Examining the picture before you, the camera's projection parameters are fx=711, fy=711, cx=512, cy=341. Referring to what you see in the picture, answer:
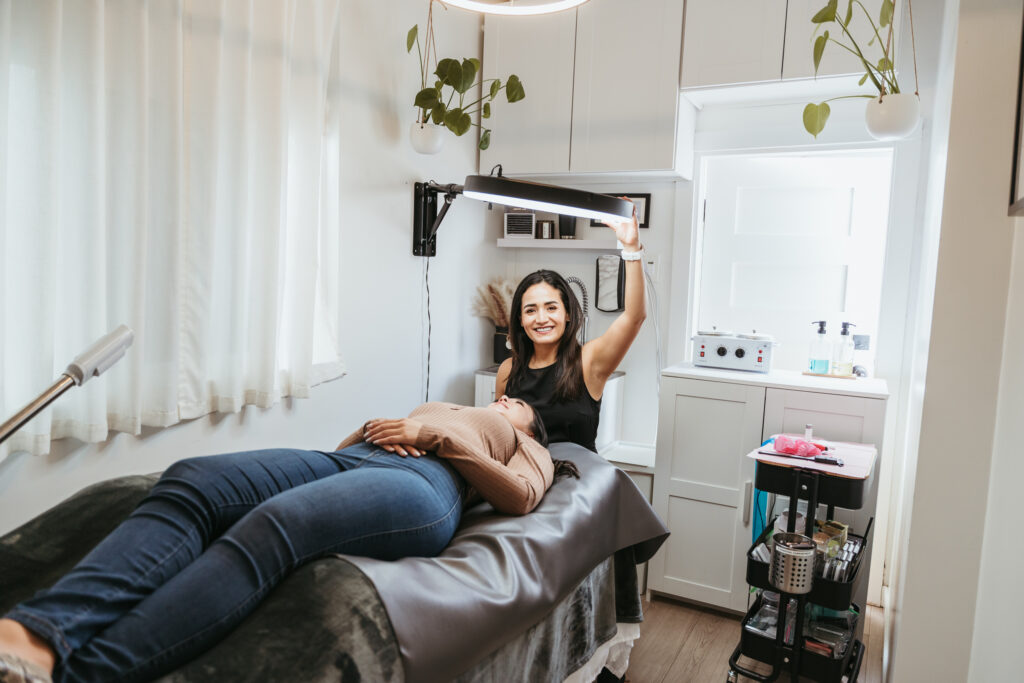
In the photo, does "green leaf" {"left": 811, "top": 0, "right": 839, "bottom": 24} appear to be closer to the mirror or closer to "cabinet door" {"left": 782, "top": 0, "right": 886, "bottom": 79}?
"cabinet door" {"left": 782, "top": 0, "right": 886, "bottom": 79}

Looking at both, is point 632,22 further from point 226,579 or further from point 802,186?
point 226,579

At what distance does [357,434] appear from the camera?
1.80m

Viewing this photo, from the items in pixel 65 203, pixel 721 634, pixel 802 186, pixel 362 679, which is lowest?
pixel 721 634

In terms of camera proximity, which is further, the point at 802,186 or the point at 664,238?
the point at 664,238

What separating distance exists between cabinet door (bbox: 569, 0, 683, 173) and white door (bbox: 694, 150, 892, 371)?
15.9 inches

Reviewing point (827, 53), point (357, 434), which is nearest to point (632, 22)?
point (827, 53)

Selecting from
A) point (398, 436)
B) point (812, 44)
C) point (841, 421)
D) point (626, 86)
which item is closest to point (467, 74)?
point (626, 86)

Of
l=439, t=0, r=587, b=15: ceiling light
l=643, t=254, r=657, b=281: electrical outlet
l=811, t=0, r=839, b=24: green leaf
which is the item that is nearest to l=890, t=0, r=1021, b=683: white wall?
l=811, t=0, r=839, b=24: green leaf

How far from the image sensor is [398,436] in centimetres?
167

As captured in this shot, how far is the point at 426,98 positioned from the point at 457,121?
15 centimetres

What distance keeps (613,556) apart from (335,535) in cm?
96

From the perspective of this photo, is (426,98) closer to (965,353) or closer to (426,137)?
(426,137)

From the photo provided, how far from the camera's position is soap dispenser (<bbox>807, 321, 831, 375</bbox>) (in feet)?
9.23

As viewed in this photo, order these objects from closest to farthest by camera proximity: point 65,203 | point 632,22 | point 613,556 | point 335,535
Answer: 1. point 335,535
2. point 65,203
3. point 613,556
4. point 632,22
